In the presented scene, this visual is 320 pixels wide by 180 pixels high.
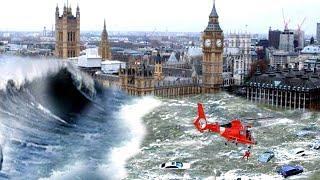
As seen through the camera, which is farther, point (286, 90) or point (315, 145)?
point (286, 90)

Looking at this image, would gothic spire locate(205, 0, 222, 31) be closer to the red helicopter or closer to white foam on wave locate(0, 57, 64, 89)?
white foam on wave locate(0, 57, 64, 89)

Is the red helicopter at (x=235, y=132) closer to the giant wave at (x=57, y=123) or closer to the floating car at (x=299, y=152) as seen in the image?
the floating car at (x=299, y=152)


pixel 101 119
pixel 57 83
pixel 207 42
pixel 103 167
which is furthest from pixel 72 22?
pixel 103 167

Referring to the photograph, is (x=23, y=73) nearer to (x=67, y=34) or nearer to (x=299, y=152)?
(x=299, y=152)

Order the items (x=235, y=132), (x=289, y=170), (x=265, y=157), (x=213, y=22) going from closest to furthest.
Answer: (x=289, y=170), (x=265, y=157), (x=235, y=132), (x=213, y=22)

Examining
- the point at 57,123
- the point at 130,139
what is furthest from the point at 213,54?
the point at 130,139

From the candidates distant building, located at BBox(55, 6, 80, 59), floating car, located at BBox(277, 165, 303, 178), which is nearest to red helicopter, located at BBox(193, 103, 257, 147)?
floating car, located at BBox(277, 165, 303, 178)
